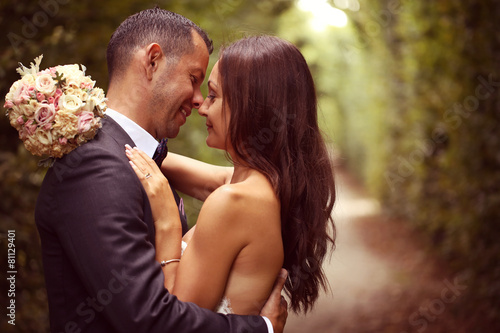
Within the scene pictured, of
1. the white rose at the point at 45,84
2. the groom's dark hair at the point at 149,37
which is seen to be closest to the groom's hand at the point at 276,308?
the groom's dark hair at the point at 149,37

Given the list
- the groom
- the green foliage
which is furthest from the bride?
the green foliage

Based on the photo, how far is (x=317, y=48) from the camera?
20.0m

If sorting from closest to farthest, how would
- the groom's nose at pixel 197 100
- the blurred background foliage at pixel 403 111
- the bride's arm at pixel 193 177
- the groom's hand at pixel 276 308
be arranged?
the groom's hand at pixel 276 308 → the groom's nose at pixel 197 100 → the bride's arm at pixel 193 177 → the blurred background foliage at pixel 403 111

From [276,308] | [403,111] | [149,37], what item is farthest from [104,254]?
[403,111]

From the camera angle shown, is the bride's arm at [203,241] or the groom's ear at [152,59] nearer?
the bride's arm at [203,241]

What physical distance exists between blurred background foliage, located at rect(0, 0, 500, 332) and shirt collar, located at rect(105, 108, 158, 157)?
0.67 meters

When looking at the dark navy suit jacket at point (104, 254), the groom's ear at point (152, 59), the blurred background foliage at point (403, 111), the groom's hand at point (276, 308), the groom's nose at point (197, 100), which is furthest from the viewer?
the blurred background foliage at point (403, 111)

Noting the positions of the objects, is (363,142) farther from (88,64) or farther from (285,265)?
(285,265)

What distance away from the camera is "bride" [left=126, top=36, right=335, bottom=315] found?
2.19 metres

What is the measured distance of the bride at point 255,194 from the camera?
219 cm

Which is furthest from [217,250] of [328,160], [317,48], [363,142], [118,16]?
[317,48]

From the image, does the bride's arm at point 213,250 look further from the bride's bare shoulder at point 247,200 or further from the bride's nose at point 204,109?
the bride's nose at point 204,109

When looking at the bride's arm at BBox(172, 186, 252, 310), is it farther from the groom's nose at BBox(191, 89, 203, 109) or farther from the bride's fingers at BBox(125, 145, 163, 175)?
the groom's nose at BBox(191, 89, 203, 109)

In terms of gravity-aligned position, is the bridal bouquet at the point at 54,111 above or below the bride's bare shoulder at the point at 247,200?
above
